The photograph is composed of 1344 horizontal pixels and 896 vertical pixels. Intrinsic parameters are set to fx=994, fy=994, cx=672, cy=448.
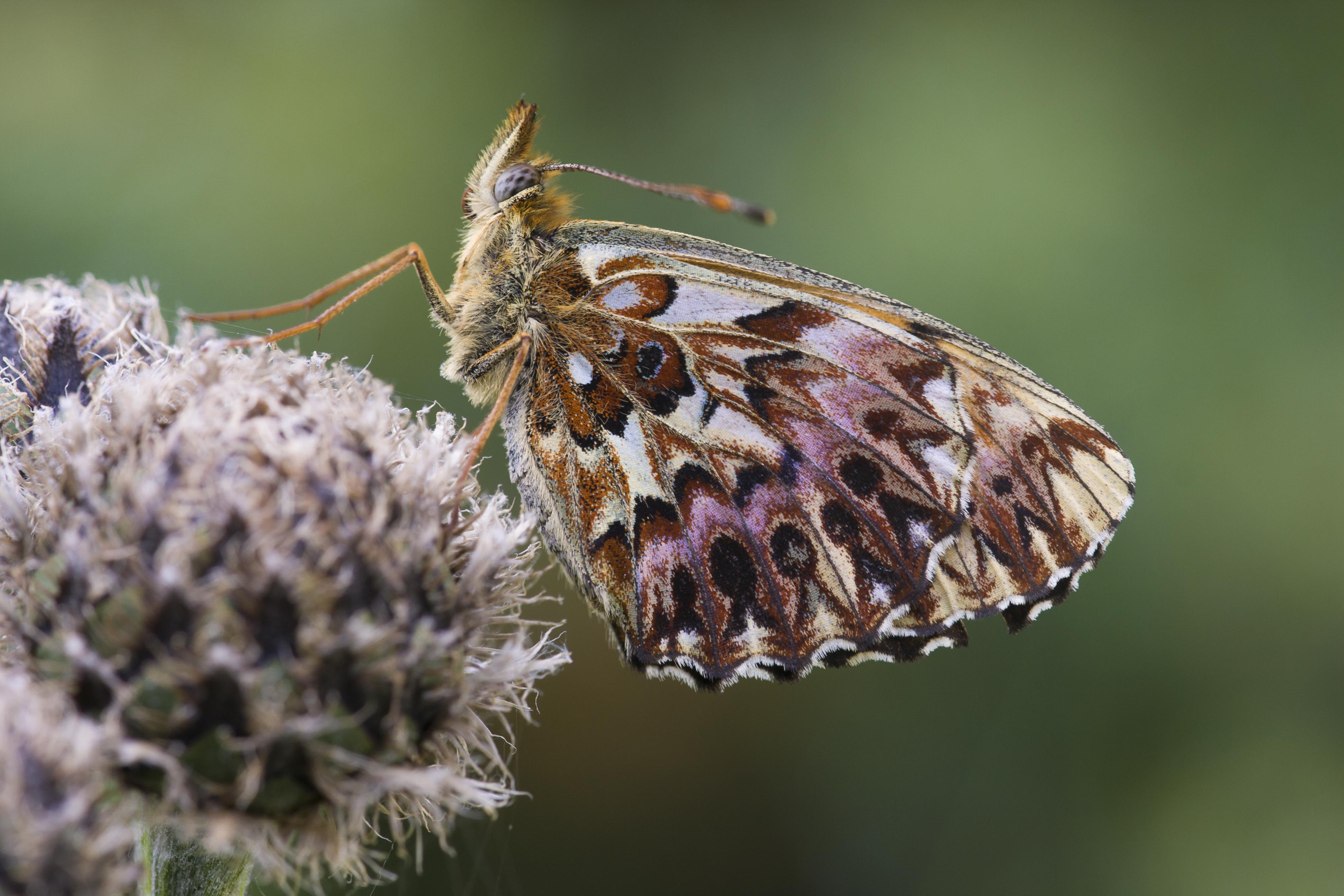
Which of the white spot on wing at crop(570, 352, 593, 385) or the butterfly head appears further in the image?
the butterfly head

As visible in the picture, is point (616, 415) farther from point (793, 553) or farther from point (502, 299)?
point (793, 553)

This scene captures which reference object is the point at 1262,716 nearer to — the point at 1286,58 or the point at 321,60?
the point at 1286,58

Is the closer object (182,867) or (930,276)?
(182,867)

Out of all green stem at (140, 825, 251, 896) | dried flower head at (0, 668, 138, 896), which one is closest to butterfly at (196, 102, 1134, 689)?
green stem at (140, 825, 251, 896)

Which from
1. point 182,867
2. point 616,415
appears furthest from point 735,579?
point 182,867

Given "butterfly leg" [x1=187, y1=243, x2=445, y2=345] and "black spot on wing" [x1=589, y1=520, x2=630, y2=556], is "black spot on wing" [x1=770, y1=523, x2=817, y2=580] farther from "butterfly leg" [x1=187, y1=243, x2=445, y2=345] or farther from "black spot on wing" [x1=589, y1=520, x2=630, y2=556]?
"butterfly leg" [x1=187, y1=243, x2=445, y2=345]

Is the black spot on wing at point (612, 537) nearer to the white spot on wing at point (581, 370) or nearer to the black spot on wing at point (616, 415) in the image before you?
the black spot on wing at point (616, 415)

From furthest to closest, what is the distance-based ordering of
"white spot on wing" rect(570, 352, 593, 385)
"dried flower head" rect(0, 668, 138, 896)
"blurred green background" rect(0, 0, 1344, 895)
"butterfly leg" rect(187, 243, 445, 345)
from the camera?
"blurred green background" rect(0, 0, 1344, 895)
"white spot on wing" rect(570, 352, 593, 385)
"butterfly leg" rect(187, 243, 445, 345)
"dried flower head" rect(0, 668, 138, 896)
